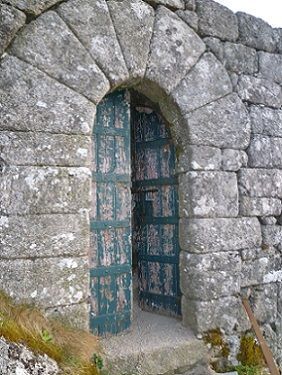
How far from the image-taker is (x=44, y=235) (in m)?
2.89

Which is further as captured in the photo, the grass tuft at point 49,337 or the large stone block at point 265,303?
the large stone block at point 265,303

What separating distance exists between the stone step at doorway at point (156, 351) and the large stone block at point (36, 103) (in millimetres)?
1661

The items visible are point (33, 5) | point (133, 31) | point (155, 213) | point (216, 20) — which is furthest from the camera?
point (155, 213)

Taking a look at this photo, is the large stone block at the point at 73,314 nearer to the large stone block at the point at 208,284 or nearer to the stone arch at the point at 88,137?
the stone arch at the point at 88,137

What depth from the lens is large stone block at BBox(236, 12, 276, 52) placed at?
4066 mm

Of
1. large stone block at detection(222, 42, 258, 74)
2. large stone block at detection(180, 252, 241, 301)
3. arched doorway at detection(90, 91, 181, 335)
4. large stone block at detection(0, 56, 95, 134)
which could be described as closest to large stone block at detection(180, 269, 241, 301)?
large stone block at detection(180, 252, 241, 301)

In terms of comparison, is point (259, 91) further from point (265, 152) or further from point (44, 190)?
point (44, 190)

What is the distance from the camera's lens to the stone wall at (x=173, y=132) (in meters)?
2.89

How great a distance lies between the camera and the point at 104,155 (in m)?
3.62

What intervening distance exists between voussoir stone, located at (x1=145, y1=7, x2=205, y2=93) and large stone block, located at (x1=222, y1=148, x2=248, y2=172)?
77cm

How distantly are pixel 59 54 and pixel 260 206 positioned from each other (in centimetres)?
223

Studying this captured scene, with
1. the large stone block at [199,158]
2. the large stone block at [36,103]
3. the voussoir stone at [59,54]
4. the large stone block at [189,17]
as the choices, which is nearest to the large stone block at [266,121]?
the large stone block at [199,158]

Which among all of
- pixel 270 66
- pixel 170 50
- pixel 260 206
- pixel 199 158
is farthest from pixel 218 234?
pixel 270 66

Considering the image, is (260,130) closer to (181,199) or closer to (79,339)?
(181,199)
